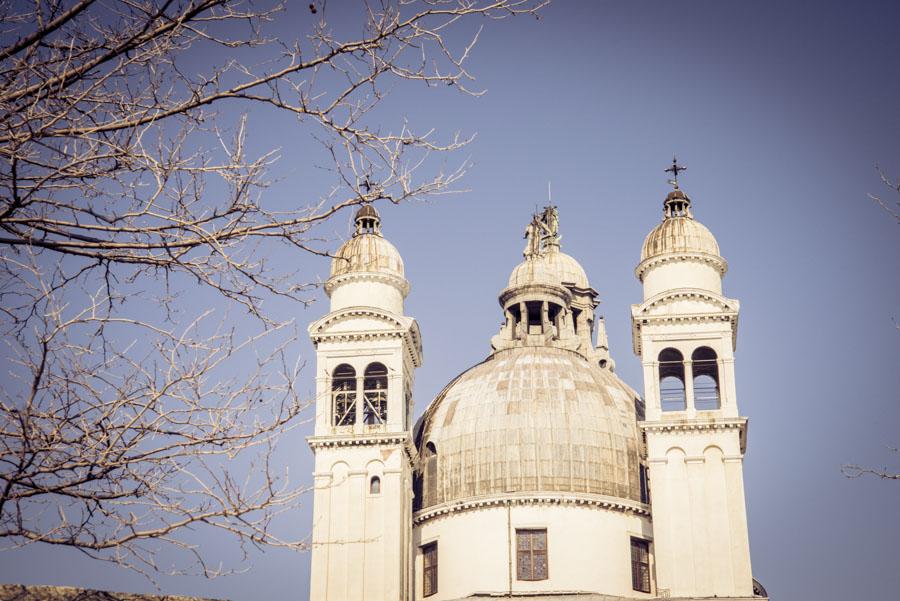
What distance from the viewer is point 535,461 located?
196 feet

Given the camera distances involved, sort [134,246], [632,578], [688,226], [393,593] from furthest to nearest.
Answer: [688,226], [632,578], [393,593], [134,246]

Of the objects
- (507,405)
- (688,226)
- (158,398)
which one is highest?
(688,226)

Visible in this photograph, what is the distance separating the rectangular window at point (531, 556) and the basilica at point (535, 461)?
0.20 feet

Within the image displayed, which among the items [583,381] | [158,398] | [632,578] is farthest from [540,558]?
[158,398]

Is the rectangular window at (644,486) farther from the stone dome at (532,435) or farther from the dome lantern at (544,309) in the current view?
the dome lantern at (544,309)

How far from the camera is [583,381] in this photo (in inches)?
2490

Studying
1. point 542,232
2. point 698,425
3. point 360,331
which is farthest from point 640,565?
point 542,232

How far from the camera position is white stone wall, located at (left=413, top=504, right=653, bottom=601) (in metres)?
56.5

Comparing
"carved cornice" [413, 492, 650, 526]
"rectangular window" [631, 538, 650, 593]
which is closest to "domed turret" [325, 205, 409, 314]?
"carved cornice" [413, 492, 650, 526]

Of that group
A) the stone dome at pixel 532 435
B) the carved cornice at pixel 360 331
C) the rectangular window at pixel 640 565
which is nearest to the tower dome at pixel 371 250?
the carved cornice at pixel 360 331

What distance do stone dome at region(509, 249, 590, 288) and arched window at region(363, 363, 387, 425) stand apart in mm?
12655

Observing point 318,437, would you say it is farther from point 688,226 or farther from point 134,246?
point 134,246

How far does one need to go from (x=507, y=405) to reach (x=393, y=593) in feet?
37.9

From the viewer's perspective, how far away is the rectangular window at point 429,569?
58.6 m
